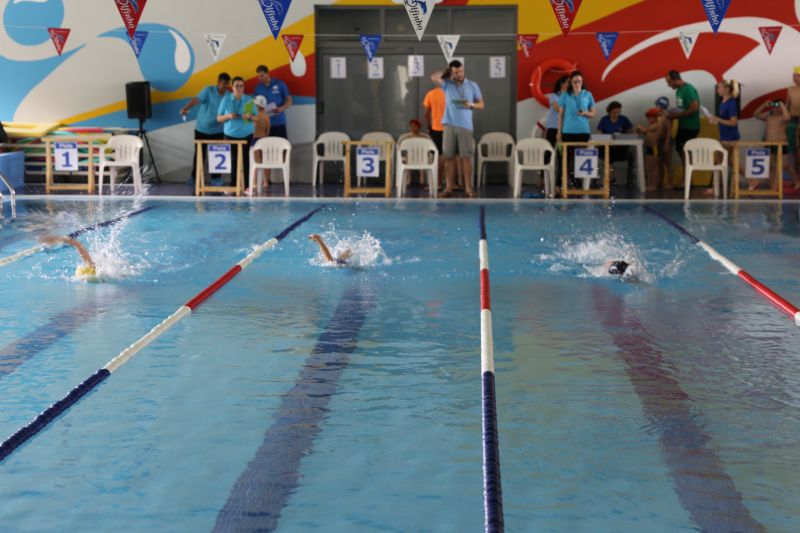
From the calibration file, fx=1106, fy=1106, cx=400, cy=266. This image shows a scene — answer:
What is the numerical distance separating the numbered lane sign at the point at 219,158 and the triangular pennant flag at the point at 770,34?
7.11 meters

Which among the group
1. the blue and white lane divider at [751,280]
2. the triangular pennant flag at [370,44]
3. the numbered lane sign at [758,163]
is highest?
the triangular pennant flag at [370,44]

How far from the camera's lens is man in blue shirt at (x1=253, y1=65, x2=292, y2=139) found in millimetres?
14781

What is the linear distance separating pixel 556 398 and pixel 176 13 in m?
12.0

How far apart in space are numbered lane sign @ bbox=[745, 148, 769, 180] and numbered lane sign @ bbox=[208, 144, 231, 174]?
622cm

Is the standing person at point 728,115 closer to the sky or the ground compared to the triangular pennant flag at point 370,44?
closer to the ground

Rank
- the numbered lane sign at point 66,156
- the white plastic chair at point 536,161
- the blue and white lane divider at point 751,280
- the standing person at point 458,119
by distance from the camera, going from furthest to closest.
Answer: the numbered lane sign at point 66,156 → the white plastic chair at point 536,161 → the standing person at point 458,119 → the blue and white lane divider at point 751,280

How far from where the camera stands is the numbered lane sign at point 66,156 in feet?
45.1

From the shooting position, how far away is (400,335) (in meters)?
5.88

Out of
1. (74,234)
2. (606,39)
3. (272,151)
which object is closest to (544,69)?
(606,39)

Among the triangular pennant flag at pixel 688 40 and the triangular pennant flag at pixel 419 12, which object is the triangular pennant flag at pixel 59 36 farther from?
the triangular pennant flag at pixel 688 40

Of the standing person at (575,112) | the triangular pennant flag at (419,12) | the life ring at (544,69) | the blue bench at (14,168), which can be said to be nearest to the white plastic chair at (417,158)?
the triangular pennant flag at (419,12)

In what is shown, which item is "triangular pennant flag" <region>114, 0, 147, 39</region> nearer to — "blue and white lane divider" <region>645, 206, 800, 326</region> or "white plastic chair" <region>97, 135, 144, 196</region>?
"white plastic chair" <region>97, 135, 144, 196</region>

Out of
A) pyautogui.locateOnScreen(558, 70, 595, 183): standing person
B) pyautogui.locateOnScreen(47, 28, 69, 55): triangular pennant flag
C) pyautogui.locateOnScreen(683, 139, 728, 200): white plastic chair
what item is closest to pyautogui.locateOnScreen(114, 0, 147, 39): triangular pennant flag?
pyautogui.locateOnScreen(47, 28, 69, 55): triangular pennant flag

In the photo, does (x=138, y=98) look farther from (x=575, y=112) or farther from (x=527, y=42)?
(x=575, y=112)
